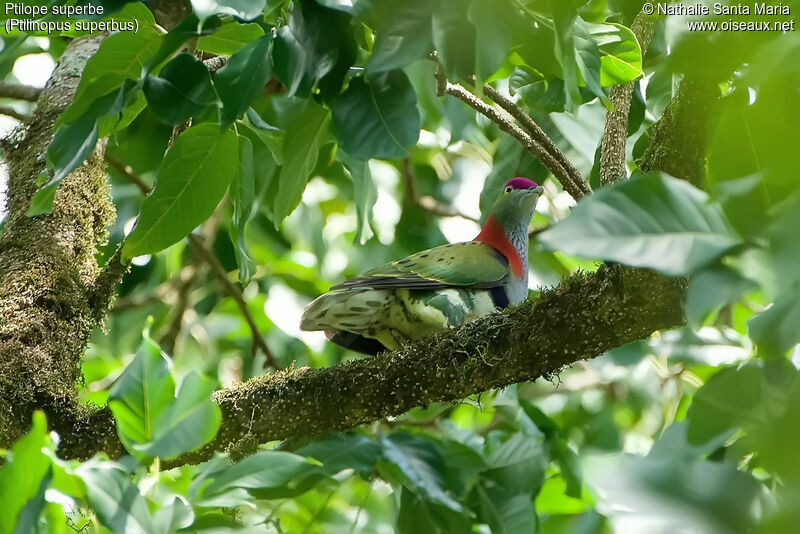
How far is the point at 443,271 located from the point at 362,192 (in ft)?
2.04

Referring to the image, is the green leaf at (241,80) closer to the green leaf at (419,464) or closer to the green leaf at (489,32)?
the green leaf at (489,32)

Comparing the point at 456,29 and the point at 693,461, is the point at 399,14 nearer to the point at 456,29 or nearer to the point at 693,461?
the point at 456,29

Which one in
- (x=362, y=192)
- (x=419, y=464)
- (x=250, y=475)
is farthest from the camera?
(x=362, y=192)

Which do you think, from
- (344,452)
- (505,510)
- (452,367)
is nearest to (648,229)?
(452,367)

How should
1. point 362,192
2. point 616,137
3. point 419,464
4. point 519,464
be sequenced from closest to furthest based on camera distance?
point 616,137, point 419,464, point 519,464, point 362,192

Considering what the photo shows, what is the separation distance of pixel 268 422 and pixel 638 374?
13.0 ft

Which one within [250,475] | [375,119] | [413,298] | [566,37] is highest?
[566,37]

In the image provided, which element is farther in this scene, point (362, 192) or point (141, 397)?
point (362, 192)

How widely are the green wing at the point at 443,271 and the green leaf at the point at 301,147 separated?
815 millimetres

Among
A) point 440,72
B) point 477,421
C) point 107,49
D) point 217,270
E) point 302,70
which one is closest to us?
point 302,70

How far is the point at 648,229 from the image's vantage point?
1.23 m

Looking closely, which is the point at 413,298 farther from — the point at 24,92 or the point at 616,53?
the point at 24,92

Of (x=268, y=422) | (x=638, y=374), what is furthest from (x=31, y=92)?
(x=638, y=374)

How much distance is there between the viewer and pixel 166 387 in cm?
196
